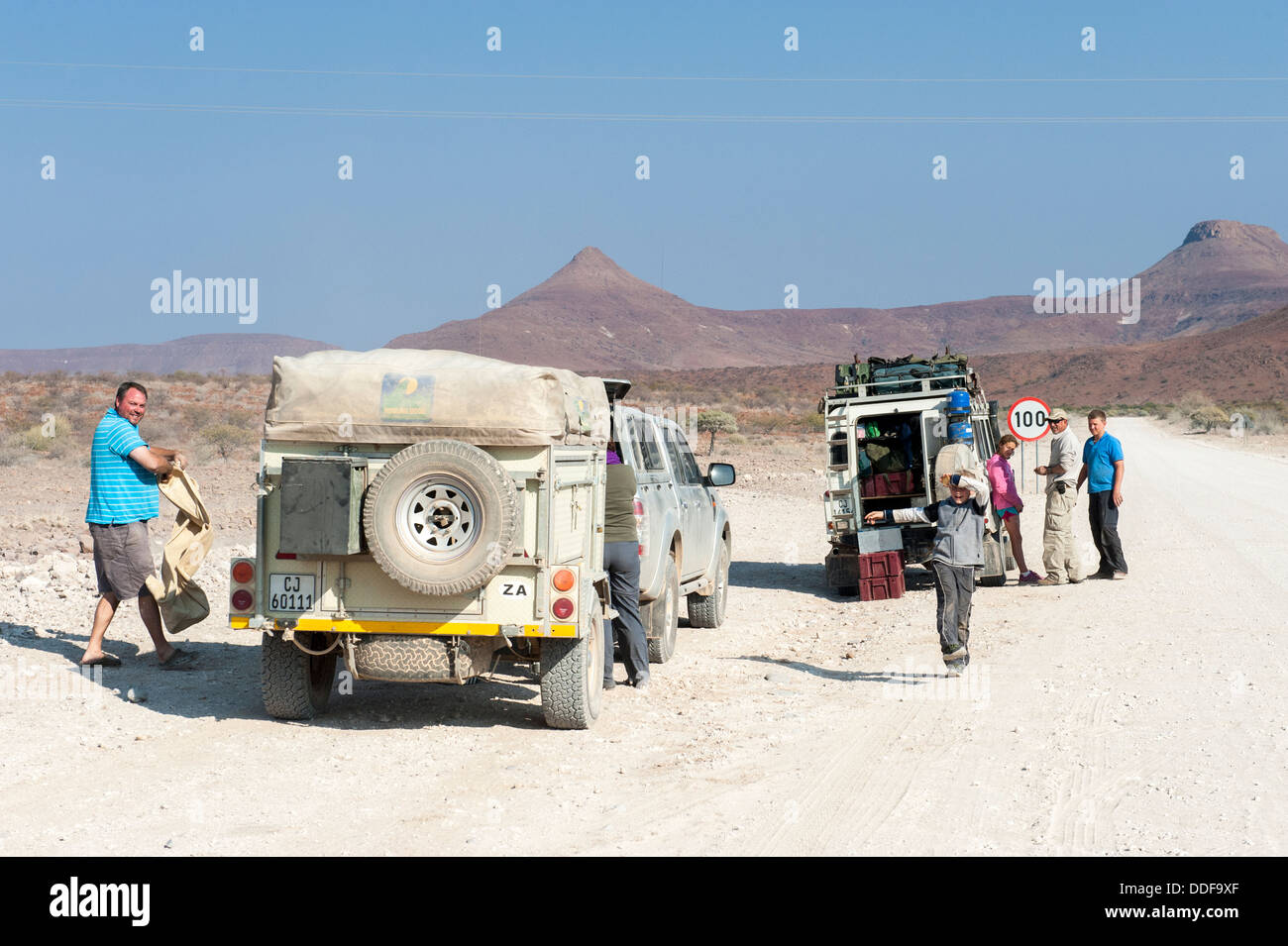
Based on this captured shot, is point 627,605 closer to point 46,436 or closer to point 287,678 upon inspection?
point 287,678

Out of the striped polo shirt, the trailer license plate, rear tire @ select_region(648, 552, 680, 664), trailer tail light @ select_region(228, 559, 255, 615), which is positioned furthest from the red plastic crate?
trailer tail light @ select_region(228, 559, 255, 615)

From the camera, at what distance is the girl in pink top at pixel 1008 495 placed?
1347cm

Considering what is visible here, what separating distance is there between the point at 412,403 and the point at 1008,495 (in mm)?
8499

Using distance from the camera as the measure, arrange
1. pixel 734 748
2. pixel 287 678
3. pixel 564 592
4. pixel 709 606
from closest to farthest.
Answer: pixel 564 592, pixel 734 748, pixel 287 678, pixel 709 606

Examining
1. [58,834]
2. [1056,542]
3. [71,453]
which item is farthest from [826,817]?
[71,453]

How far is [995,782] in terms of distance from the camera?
241 inches

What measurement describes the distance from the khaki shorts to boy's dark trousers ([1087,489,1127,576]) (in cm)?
967

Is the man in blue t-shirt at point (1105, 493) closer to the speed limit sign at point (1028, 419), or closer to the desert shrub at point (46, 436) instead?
the speed limit sign at point (1028, 419)

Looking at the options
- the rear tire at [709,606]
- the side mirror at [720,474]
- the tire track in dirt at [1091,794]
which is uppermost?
the side mirror at [720,474]

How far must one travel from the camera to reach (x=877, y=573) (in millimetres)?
13586

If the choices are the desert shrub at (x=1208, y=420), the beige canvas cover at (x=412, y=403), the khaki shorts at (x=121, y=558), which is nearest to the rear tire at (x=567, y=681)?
the beige canvas cover at (x=412, y=403)

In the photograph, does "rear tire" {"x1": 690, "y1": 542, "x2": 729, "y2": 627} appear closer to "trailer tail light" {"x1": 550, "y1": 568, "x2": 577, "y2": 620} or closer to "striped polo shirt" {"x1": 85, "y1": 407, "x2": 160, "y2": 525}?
"trailer tail light" {"x1": 550, "y1": 568, "x2": 577, "y2": 620}


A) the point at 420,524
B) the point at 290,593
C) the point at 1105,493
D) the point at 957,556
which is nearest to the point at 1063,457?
the point at 1105,493
